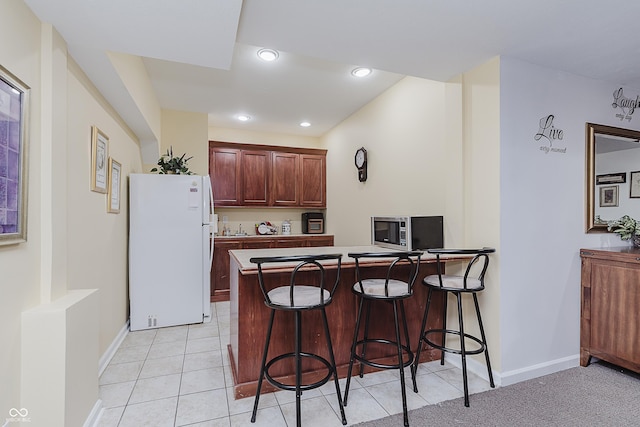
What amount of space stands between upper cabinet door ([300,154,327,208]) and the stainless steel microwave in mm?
2571

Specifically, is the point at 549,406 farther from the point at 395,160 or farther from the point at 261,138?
the point at 261,138

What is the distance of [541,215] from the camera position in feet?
7.67

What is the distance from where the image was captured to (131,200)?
319 cm

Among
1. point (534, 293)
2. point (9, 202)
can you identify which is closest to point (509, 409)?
point (534, 293)

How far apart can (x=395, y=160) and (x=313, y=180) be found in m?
2.07

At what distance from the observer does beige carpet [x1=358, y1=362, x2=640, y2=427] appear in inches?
69.2

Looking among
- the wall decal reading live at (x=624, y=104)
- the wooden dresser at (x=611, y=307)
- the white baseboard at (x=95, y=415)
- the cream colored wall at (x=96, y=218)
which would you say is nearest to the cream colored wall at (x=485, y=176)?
the wooden dresser at (x=611, y=307)

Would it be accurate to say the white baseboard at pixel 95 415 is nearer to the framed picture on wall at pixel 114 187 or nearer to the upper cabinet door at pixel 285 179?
the framed picture on wall at pixel 114 187

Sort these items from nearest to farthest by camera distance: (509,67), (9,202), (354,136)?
1. (9,202)
2. (509,67)
3. (354,136)

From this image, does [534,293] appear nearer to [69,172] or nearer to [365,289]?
[365,289]

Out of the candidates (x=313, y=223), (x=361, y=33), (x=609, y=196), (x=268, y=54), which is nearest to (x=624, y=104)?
(x=609, y=196)

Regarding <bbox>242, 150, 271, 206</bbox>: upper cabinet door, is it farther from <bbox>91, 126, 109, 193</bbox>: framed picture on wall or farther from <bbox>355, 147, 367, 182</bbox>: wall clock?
<bbox>91, 126, 109, 193</bbox>: framed picture on wall

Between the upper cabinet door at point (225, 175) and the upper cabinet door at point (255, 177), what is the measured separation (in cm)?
9

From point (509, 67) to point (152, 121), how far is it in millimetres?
3464
